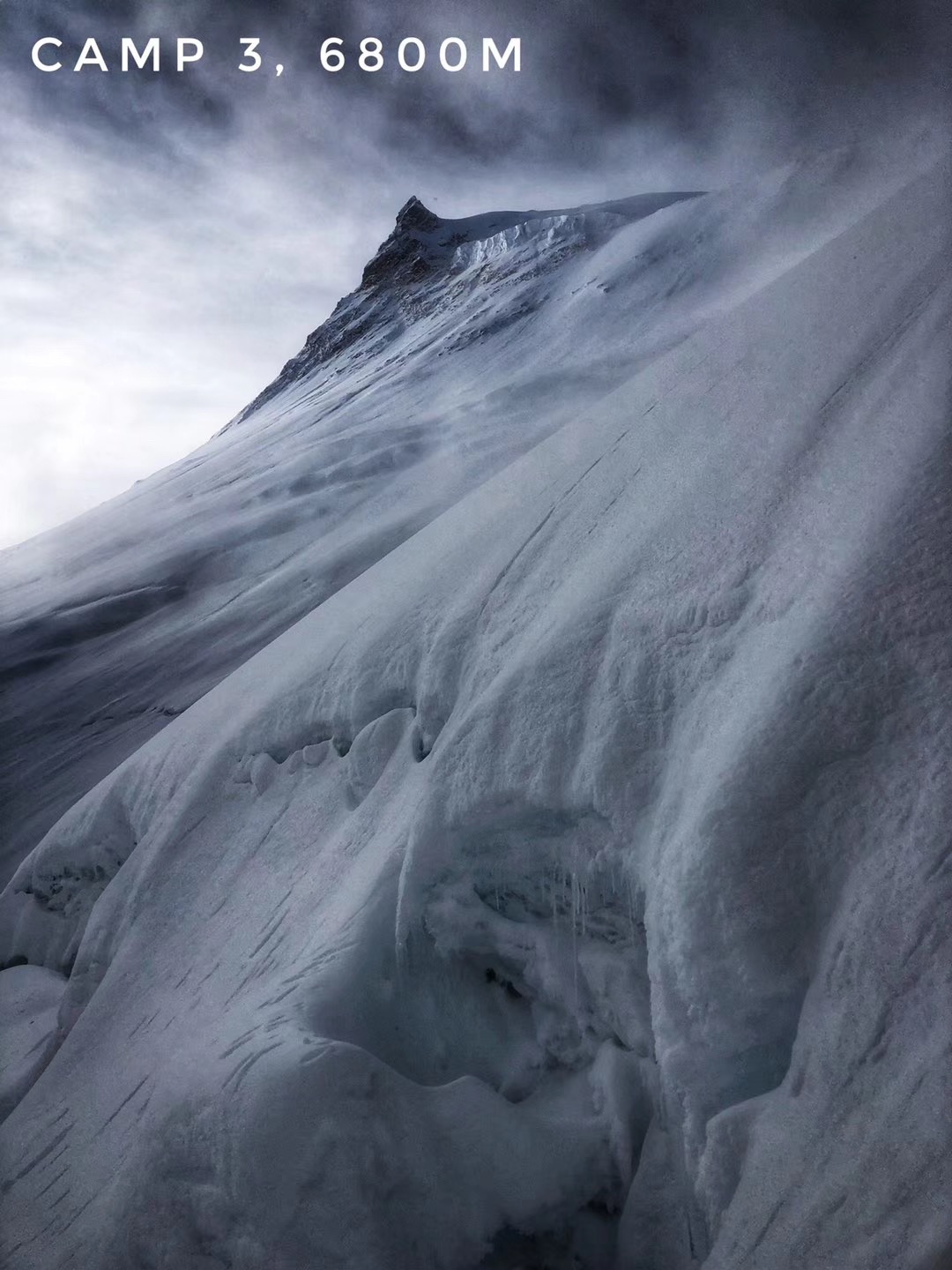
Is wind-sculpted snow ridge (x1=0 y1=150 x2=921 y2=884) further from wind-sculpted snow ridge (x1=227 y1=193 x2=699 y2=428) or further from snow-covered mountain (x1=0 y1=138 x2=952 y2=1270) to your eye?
snow-covered mountain (x1=0 y1=138 x2=952 y2=1270)

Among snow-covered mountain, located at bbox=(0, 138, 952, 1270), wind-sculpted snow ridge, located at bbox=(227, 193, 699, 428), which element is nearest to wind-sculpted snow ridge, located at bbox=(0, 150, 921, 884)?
wind-sculpted snow ridge, located at bbox=(227, 193, 699, 428)

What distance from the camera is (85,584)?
624 centimetres

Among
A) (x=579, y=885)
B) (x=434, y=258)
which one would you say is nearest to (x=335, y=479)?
(x=579, y=885)

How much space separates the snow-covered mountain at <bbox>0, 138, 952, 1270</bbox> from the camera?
114cm

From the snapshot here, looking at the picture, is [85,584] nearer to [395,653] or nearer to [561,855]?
[395,653]

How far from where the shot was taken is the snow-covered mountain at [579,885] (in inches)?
44.9

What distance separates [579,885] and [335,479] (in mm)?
5403

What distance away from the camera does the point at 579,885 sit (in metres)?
1.52

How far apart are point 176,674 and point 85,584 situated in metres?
2.21

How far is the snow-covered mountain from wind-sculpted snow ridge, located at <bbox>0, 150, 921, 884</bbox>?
1320mm

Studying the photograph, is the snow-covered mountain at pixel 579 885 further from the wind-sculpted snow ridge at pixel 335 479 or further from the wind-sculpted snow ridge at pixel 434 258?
the wind-sculpted snow ridge at pixel 434 258

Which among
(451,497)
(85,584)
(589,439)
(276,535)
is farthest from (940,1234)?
(85,584)

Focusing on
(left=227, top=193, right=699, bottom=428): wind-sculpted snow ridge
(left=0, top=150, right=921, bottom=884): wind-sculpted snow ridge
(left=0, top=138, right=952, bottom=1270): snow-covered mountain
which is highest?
(left=227, top=193, right=699, bottom=428): wind-sculpted snow ridge

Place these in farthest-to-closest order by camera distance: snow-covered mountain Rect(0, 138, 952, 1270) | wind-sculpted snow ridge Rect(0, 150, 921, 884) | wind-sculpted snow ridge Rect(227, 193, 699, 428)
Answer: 1. wind-sculpted snow ridge Rect(227, 193, 699, 428)
2. wind-sculpted snow ridge Rect(0, 150, 921, 884)
3. snow-covered mountain Rect(0, 138, 952, 1270)
